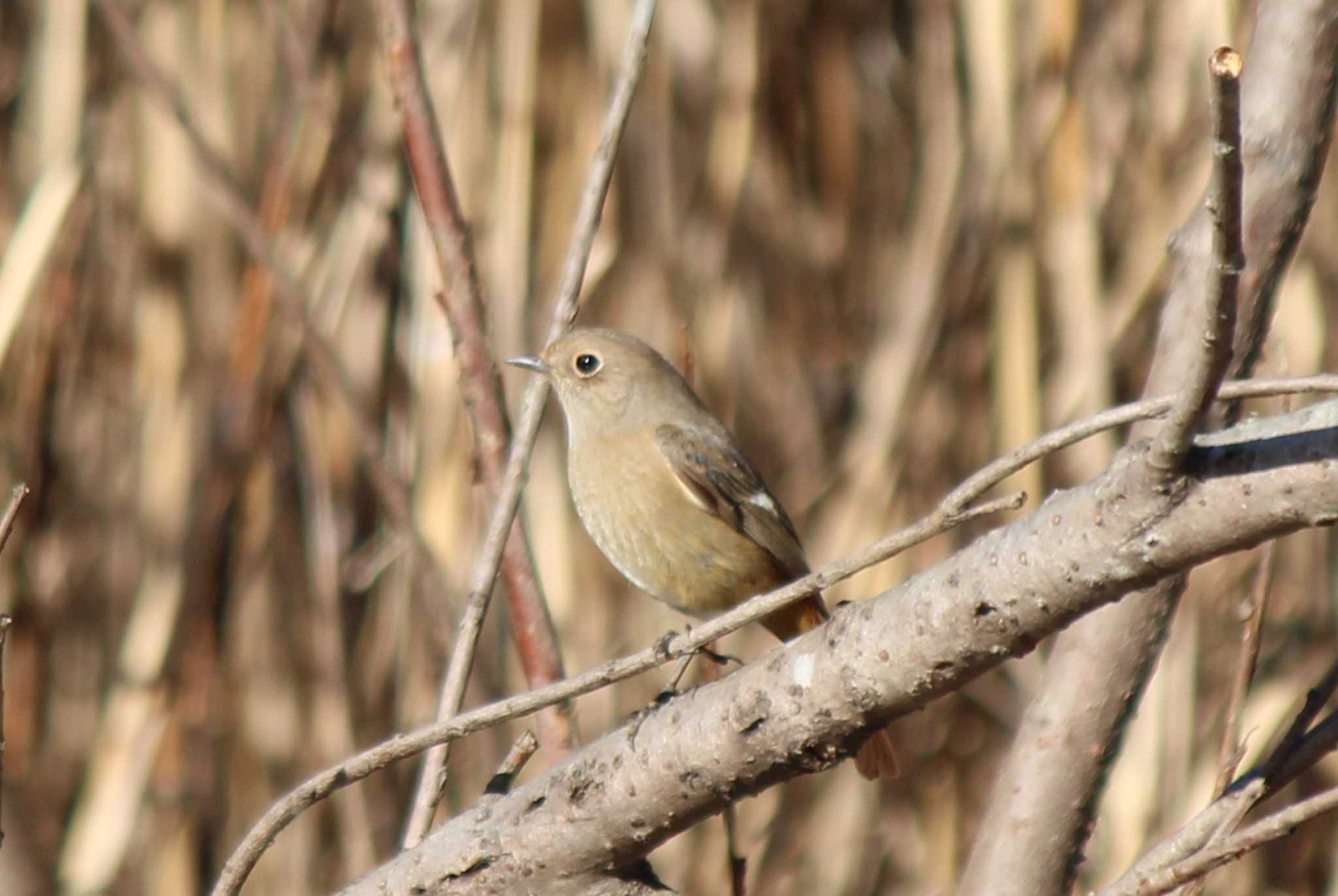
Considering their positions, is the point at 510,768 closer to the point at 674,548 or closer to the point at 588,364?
the point at 674,548

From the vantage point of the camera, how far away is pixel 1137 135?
3242mm

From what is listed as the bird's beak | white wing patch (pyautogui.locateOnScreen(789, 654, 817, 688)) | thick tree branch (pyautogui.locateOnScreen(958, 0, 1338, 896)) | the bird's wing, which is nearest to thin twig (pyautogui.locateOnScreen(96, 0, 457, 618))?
the bird's beak

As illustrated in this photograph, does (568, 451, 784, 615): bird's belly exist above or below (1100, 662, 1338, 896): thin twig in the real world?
above

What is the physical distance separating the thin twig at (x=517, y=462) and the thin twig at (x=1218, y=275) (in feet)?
2.75

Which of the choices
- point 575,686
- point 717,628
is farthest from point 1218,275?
point 575,686

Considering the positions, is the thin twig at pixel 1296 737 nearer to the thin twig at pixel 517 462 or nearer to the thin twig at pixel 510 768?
the thin twig at pixel 510 768

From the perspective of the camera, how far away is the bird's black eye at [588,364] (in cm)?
283

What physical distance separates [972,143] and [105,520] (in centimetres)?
199

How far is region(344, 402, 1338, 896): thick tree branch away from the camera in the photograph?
882mm

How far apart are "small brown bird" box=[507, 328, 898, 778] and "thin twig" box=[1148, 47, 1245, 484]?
155cm

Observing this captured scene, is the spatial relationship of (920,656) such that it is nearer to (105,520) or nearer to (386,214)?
(386,214)

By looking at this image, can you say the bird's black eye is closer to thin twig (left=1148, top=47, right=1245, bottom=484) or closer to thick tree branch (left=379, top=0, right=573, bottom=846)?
thick tree branch (left=379, top=0, right=573, bottom=846)

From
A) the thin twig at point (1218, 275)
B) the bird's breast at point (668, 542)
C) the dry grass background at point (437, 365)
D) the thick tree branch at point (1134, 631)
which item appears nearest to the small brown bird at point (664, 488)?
the bird's breast at point (668, 542)

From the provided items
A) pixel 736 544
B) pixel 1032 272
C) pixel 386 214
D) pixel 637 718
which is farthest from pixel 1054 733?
pixel 386 214
